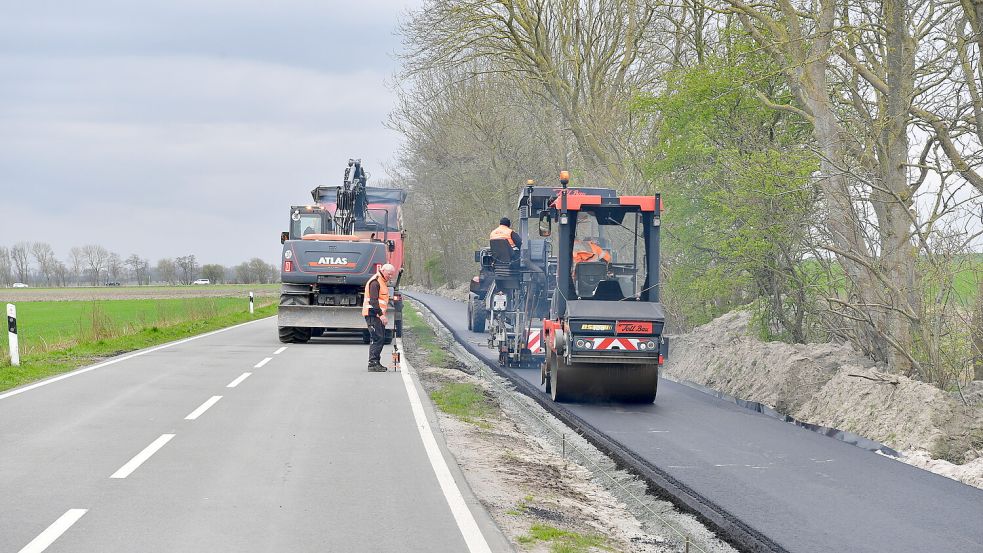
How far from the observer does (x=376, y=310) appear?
16359 mm

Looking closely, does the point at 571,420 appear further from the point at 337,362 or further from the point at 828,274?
the point at 337,362

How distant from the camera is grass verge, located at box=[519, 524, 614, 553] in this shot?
6048mm

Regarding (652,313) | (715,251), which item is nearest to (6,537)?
(652,313)

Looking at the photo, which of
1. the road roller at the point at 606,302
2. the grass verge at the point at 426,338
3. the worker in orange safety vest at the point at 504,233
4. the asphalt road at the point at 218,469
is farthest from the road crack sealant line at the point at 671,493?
the grass verge at the point at 426,338

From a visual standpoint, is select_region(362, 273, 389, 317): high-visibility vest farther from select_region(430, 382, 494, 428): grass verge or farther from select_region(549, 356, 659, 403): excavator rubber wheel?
select_region(549, 356, 659, 403): excavator rubber wheel

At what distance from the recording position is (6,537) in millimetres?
5871

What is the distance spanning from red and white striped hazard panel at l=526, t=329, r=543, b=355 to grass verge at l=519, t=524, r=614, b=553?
10389 millimetres

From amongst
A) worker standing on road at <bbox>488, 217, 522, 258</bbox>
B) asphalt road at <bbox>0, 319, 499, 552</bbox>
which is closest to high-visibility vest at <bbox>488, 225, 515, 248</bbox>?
worker standing on road at <bbox>488, 217, 522, 258</bbox>

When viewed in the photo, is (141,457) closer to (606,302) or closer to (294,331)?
(606,302)

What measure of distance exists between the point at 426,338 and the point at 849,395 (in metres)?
16.2

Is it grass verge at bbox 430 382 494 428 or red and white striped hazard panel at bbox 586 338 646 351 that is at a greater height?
red and white striped hazard panel at bbox 586 338 646 351

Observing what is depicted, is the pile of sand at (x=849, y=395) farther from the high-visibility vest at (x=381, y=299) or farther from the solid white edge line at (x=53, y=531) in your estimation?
the solid white edge line at (x=53, y=531)

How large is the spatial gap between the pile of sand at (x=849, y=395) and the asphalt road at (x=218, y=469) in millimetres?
4998

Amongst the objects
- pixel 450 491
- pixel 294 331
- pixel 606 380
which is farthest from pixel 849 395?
pixel 294 331
